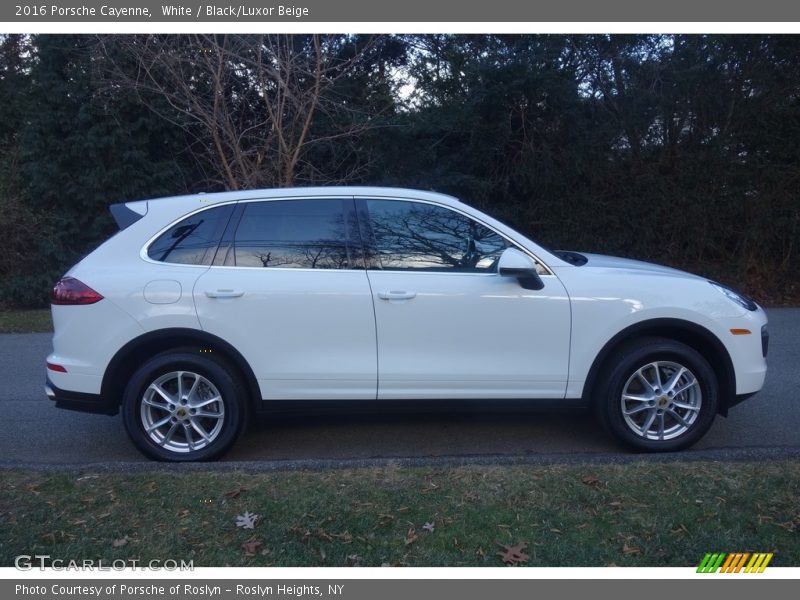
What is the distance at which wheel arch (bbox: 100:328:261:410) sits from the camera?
495cm

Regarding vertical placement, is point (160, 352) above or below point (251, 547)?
above

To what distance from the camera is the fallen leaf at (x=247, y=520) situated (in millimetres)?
3951

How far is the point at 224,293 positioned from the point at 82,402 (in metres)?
1.21

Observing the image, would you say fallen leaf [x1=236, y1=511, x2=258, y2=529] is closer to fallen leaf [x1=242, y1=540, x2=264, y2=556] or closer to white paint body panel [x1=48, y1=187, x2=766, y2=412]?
fallen leaf [x1=242, y1=540, x2=264, y2=556]

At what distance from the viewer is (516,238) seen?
5145mm

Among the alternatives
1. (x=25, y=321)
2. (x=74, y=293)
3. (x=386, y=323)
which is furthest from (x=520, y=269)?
(x=25, y=321)

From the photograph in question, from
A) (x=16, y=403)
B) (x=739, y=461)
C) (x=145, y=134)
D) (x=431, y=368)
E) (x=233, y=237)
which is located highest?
(x=145, y=134)

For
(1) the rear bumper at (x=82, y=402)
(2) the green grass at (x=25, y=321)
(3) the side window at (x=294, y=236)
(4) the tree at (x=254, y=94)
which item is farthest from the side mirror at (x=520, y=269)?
(2) the green grass at (x=25, y=321)

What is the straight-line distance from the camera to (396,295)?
495cm

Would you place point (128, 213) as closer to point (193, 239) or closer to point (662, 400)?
point (193, 239)

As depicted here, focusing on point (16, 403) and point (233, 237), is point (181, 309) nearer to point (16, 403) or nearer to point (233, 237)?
point (233, 237)

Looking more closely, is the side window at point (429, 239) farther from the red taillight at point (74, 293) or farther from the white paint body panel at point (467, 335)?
the red taillight at point (74, 293)

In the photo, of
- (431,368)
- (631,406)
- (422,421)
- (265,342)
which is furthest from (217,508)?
(631,406)

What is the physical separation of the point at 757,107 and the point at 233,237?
988 cm
